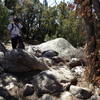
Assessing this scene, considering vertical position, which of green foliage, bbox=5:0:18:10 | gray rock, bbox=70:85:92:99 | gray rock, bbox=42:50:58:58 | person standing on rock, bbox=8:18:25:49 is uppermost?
green foliage, bbox=5:0:18:10

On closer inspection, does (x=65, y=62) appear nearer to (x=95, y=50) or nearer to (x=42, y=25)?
(x=95, y=50)

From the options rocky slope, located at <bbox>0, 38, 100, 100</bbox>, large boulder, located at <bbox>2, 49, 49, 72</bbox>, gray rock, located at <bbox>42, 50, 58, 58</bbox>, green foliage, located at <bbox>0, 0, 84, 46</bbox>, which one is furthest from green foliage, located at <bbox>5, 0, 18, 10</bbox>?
large boulder, located at <bbox>2, 49, 49, 72</bbox>

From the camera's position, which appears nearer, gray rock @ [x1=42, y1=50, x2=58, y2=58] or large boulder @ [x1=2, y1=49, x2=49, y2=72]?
large boulder @ [x1=2, y1=49, x2=49, y2=72]

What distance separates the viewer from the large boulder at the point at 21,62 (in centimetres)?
1119

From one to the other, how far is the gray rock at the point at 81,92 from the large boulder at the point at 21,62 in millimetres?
1899

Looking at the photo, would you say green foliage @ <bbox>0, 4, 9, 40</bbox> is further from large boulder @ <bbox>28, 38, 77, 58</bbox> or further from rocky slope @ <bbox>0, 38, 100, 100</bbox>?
rocky slope @ <bbox>0, 38, 100, 100</bbox>

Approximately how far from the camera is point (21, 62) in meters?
11.2

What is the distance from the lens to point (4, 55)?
11625 mm

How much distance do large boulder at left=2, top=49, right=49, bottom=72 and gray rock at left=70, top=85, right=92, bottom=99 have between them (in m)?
1.90

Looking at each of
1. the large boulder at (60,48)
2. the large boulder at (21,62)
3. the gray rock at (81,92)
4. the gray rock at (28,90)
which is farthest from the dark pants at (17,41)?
the gray rock at (81,92)

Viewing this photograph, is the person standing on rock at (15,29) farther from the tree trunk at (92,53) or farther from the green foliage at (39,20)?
the green foliage at (39,20)

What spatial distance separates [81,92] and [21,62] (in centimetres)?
267

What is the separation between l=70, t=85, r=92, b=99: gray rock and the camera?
973 centimetres

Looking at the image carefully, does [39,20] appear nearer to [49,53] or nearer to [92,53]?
[49,53]
